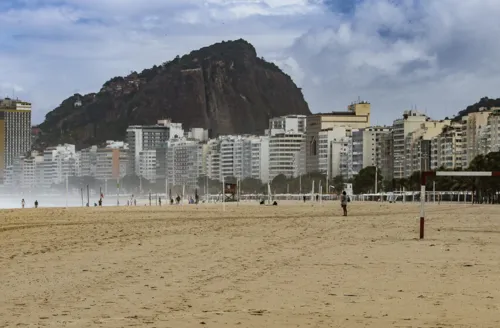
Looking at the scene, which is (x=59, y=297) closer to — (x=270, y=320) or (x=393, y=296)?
(x=270, y=320)

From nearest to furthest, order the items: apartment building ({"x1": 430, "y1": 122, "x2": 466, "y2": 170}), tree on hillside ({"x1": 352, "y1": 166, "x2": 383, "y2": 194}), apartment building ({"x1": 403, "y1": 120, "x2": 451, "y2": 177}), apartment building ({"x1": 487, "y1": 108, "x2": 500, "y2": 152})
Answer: tree on hillside ({"x1": 352, "y1": 166, "x2": 383, "y2": 194}) < apartment building ({"x1": 487, "y1": 108, "x2": 500, "y2": 152}) < apartment building ({"x1": 430, "y1": 122, "x2": 466, "y2": 170}) < apartment building ({"x1": 403, "y1": 120, "x2": 451, "y2": 177})

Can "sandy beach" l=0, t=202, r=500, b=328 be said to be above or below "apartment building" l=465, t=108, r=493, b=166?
below

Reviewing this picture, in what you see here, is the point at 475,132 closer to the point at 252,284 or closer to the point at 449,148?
the point at 449,148

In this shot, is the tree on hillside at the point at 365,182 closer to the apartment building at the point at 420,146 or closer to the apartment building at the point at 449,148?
the apartment building at the point at 449,148

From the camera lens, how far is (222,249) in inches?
743

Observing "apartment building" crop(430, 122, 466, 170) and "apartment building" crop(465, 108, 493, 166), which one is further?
"apartment building" crop(430, 122, 466, 170)

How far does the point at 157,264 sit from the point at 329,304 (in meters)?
5.53

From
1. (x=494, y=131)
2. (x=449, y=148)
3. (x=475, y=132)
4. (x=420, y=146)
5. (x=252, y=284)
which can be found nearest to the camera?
(x=252, y=284)

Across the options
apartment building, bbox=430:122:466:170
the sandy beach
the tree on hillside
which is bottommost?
the sandy beach

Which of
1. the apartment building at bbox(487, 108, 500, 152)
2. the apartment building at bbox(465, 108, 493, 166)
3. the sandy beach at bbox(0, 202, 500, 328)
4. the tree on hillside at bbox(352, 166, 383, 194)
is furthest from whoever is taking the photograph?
the apartment building at bbox(465, 108, 493, 166)

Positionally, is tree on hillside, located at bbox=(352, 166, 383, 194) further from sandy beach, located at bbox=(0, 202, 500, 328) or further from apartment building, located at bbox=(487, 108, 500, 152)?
sandy beach, located at bbox=(0, 202, 500, 328)

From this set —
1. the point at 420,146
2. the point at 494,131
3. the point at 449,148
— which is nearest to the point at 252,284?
the point at 494,131

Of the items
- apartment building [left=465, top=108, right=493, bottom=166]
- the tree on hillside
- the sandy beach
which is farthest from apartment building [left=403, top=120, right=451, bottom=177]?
the sandy beach

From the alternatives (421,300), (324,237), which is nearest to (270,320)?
(421,300)
